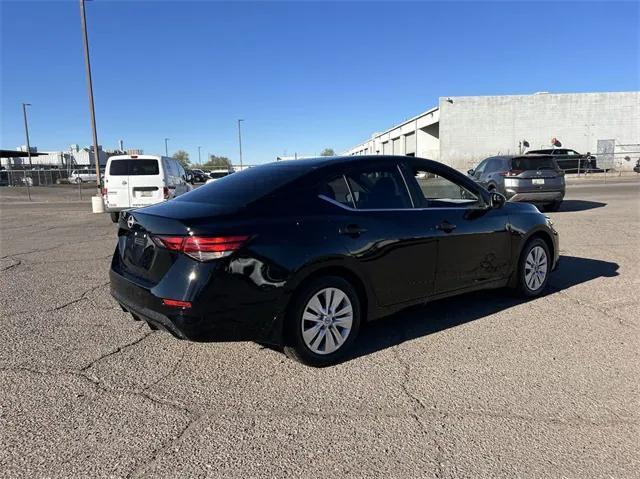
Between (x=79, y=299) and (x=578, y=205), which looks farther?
(x=578, y=205)

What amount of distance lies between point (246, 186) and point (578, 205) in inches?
611

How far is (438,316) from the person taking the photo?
5.15 m

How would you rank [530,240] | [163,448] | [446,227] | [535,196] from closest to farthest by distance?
[163,448], [446,227], [530,240], [535,196]

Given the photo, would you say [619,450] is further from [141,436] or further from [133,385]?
[133,385]

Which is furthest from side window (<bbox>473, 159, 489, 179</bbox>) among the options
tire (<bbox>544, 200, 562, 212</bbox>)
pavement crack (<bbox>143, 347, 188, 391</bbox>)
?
pavement crack (<bbox>143, 347, 188, 391</bbox>)

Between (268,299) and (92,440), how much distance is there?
137 cm

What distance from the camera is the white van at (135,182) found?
44.2 ft

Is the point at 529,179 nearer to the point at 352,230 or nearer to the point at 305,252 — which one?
the point at 352,230

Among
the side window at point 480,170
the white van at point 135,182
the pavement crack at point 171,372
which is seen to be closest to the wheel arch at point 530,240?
the pavement crack at point 171,372

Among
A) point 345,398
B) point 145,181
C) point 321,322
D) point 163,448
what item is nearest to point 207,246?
point 321,322

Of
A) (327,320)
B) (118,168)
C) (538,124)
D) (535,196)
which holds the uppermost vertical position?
(538,124)

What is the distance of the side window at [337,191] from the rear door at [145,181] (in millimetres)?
10173

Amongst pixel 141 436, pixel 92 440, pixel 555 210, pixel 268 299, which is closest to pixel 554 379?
pixel 268 299

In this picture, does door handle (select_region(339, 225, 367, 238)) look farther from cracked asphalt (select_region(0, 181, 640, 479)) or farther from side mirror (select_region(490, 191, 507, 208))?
side mirror (select_region(490, 191, 507, 208))
